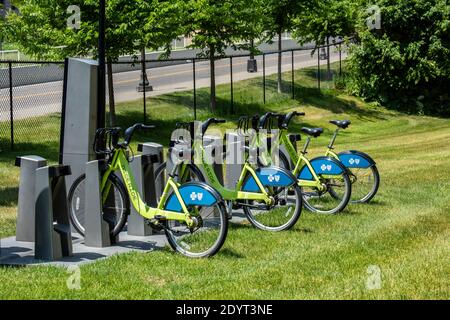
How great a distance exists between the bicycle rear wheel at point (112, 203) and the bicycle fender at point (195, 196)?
622 mm

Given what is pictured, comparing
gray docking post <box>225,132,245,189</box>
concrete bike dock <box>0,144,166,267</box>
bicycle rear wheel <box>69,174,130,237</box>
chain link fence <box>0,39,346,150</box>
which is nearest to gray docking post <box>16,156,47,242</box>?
concrete bike dock <box>0,144,166,267</box>

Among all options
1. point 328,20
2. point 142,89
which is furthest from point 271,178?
point 328,20

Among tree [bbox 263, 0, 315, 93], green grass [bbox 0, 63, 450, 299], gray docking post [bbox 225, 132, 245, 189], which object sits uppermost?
tree [bbox 263, 0, 315, 93]

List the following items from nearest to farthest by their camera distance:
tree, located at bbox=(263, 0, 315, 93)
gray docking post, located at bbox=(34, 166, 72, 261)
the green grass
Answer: the green grass, gray docking post, located at bbox=(34, 166, 72, 261), tree, located at bbox=(263, 0, 315, 93)

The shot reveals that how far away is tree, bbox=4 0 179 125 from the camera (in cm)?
2338

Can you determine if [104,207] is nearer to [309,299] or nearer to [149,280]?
[149,280]

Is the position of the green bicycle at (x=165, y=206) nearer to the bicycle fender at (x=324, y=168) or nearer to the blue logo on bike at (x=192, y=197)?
the blue logo on bike at (x=192, y=197)

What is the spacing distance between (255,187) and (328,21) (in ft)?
92.7

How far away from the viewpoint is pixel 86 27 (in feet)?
77.0

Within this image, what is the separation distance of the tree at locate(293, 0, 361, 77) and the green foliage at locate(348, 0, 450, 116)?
6.10 ft

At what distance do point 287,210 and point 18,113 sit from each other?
1770 cm

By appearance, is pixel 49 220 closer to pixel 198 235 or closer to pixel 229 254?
pixel 198 235

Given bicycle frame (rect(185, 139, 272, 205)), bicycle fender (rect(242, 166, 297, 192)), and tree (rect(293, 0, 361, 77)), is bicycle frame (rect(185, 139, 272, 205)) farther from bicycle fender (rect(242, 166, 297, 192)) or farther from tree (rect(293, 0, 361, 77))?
tree (rect(293, 0, 361, 77))

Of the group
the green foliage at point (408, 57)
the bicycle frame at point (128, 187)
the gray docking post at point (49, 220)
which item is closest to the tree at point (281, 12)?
the green foliage at point (408, 57)
